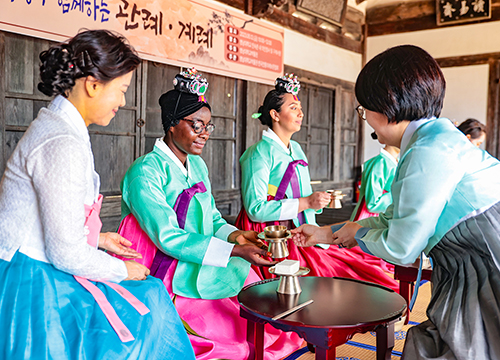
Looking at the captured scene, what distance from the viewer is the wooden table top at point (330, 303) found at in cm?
154

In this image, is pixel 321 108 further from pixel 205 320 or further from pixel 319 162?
pixel 205 320

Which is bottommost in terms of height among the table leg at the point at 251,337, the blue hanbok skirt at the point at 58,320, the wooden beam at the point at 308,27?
the table leg at the point at 251,337

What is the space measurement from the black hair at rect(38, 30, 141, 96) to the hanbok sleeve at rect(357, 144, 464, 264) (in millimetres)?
861

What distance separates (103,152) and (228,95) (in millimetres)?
1701

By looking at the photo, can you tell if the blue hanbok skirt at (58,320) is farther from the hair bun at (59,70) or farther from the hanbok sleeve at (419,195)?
the hanbok sleeve at (419,195)

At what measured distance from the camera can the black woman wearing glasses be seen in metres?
1.90

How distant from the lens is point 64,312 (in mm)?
1166

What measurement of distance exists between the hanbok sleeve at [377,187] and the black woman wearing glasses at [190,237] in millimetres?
1404

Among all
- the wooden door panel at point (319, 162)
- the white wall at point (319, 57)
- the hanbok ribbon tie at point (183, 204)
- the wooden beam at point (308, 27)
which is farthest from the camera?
the wooden door panel at point (319, 162)

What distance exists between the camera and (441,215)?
117 cm

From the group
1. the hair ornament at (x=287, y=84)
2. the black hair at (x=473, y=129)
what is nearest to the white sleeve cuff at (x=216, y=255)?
the hair ornament at (x=287, y=84)

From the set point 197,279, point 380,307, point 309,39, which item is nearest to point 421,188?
point 380,307

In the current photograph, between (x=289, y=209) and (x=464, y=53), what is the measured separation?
557cm

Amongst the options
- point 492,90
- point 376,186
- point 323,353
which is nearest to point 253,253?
point 323,353
